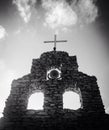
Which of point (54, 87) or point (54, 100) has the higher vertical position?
point (54, 87)

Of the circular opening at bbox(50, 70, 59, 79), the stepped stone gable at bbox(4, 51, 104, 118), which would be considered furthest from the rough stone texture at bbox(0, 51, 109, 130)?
the circular opening at bbox(50, 70, 59, 79)

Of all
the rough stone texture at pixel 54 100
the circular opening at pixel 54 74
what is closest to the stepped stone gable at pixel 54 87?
the rough stone texture at pixel 54 100

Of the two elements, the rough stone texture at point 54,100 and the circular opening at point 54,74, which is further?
the circular opening at point 54,74

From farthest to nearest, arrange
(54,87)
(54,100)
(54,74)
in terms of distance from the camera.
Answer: (54,74) → (54,87) → (54,100)

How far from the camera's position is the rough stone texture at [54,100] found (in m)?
6.94

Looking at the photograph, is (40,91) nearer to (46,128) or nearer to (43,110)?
(43,110)

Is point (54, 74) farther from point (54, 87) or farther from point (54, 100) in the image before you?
point (54, 100)

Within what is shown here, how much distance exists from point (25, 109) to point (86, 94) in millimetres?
2833

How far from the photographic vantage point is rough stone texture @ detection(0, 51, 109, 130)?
6.94 m

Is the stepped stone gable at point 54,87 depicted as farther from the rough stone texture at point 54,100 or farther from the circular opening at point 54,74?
the circular opening at point 54,74

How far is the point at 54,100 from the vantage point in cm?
770

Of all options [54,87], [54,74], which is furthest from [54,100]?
[54,74]

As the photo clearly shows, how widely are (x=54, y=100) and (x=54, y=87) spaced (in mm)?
749

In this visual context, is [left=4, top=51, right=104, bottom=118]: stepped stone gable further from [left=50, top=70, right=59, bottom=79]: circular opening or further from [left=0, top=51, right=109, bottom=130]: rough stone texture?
[left=50, top=70, right=59, bottom=79]: circular opening
